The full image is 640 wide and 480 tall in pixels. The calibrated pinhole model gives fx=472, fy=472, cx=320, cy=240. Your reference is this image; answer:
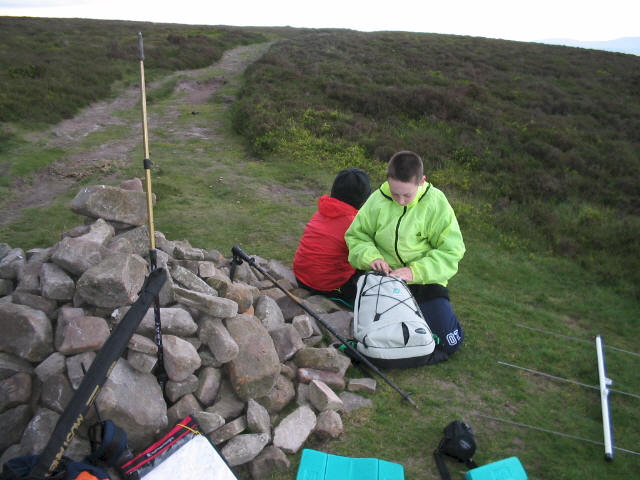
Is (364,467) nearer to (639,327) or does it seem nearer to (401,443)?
(401,443)

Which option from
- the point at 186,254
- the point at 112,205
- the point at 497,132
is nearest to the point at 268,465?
the point at 186,254

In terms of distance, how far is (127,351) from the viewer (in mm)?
3449

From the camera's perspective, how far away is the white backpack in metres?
4.27

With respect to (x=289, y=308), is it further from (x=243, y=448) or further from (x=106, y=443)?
(x=106, y=443)

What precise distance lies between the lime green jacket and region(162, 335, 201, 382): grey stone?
1.95 metres

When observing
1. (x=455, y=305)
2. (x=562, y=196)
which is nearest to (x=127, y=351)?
(x=455, y=305)

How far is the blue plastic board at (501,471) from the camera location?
10.5 ft

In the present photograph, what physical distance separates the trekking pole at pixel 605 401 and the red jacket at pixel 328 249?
8.81 ft

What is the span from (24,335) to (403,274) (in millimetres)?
3166

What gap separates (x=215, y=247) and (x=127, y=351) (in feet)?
11.3

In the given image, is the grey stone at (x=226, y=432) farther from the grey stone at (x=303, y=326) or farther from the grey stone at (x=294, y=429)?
the grey stone at (x=303, y=326)

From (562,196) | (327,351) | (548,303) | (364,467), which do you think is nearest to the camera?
(364,467)

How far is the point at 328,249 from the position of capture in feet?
17.8

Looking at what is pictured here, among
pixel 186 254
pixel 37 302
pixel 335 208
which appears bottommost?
pixel 186 254
